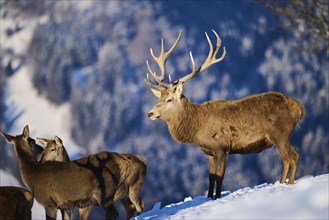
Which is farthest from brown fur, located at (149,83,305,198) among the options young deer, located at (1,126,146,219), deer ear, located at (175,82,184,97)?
young deer, located at (1,126,146,219)

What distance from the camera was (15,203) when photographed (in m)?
8.47

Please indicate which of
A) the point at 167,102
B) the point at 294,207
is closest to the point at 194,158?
the point at 167,102

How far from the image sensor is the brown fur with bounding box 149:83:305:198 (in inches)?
422

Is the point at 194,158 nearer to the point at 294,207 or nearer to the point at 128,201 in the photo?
the point at 128,201

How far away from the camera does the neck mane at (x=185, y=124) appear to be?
36.9 feet

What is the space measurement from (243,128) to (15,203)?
3790mm

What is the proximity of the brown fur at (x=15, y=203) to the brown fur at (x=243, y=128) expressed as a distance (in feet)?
9.94

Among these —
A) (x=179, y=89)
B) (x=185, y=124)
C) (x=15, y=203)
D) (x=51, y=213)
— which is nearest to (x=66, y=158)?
(x=51, y=213)

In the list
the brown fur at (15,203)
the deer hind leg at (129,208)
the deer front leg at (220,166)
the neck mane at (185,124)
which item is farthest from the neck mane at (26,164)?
the deer front leg at (220,166)

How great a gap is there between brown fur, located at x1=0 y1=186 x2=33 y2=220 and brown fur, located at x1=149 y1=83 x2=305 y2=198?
119 inches

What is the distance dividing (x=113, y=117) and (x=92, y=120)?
1566 millimetres

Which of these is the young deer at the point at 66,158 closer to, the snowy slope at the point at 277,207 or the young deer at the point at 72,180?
the young deer at the point at 72,180

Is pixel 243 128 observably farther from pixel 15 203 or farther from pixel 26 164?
pixel 15 203

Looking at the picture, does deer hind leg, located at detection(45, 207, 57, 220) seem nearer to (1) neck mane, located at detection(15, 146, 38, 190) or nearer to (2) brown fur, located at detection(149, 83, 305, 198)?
(1) neck mane, located at detection(15, 146, 38, 190)
